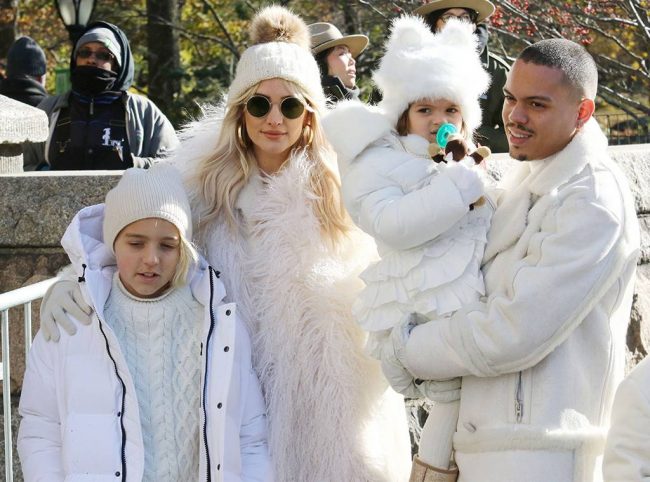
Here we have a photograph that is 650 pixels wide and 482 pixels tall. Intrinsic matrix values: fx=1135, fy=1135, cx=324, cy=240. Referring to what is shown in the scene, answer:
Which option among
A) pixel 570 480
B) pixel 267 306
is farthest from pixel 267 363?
pixel 570 480

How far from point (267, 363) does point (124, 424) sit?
0.55 meters

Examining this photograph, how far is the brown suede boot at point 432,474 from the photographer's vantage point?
3.21 m

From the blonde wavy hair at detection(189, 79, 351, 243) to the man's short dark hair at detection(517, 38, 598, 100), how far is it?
92 cm

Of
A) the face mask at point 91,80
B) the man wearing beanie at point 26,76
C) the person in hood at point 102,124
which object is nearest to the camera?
the person in hood at point 102,124

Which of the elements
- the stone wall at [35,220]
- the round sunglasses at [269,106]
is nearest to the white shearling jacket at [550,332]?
the round sunglasses at [269,106]

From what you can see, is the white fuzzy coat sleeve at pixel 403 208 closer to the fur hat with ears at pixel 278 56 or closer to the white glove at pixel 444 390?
the white glove at pixel 444 390

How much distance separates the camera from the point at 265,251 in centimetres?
373

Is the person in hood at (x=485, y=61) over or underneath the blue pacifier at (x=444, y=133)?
over

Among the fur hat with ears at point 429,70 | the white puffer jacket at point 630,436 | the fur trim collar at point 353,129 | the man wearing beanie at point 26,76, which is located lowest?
the white puffer jacket at point 630,436

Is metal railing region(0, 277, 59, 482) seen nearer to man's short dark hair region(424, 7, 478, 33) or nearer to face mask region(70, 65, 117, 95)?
face mask region(70, 65, 117, 95)

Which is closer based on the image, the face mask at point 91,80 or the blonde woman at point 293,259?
the blonde woman at point 293,259

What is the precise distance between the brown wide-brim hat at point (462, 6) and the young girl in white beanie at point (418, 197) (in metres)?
2.30

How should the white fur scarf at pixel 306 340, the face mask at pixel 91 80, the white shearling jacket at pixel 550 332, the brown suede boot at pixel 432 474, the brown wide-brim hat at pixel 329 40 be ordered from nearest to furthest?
the white shearling jacket at pixel 550 332 < the brown suede boot at pixel 432 474 < the white fur scarf at pixel 306 340 < the face mask at pixel 91 80 < the brown wide-brim hat at pixel 329 40

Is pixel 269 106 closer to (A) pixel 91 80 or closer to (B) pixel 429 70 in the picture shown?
(B) pixel 429 70
